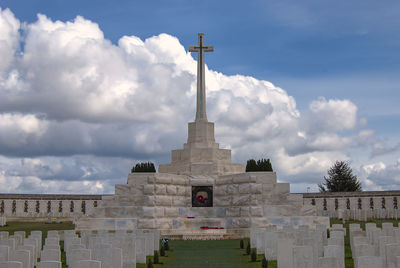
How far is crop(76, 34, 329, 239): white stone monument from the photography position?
29531mm

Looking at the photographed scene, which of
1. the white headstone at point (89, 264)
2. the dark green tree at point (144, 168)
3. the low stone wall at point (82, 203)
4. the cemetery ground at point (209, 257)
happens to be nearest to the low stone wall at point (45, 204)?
the low stone wall at point (82, 203)

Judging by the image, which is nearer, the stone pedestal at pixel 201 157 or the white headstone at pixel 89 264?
the white headstone at pixel 89 264

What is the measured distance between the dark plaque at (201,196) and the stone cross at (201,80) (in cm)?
560

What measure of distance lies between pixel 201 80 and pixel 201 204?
8.63 m

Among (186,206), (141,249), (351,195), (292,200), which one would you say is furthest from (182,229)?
(351,195)

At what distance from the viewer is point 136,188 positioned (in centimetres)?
3155

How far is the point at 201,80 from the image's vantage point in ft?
116

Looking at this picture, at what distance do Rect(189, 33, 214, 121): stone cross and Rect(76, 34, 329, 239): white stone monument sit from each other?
378cm

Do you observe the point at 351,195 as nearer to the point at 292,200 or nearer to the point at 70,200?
the point at 292,200

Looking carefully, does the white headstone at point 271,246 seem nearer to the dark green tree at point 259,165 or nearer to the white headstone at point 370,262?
the white headstone at point 370,262

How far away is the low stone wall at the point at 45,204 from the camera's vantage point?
163 ft

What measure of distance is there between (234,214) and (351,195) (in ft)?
75.9

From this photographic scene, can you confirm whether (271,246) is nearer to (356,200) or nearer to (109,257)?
(109,257)

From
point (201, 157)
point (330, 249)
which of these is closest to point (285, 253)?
point (330, 249)
